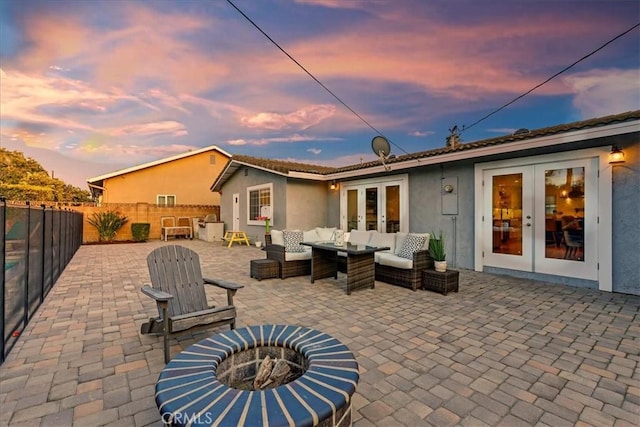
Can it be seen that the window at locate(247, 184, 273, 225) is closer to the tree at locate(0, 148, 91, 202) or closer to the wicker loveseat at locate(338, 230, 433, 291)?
the wicker loveseat at locate(338, 230, 433, 291)

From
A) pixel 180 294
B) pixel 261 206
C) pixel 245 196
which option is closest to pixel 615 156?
pixel 180 294

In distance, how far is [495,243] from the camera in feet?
19.8

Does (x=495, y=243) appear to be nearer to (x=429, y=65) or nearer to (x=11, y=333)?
(x=429, y=65)

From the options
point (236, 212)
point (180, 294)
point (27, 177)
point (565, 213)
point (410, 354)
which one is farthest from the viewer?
point (27, 177)

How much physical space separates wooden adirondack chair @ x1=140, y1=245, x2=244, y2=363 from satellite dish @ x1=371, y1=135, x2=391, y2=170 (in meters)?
5.33

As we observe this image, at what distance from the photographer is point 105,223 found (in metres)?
11.9

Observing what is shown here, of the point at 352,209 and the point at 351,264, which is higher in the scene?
the point at 352,209

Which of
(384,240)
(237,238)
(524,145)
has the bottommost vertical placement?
(237,238)

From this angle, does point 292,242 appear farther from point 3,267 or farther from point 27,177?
point 27,177

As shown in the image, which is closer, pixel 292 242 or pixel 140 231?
pixel 292 242

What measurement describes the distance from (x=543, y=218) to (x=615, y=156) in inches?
55.8

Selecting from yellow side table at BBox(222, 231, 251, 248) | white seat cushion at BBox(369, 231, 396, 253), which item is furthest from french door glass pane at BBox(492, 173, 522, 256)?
yellow side table at BBox(222, 231, 251, 248)

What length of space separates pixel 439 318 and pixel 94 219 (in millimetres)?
14186

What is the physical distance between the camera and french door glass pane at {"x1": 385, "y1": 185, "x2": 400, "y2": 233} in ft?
26.0
